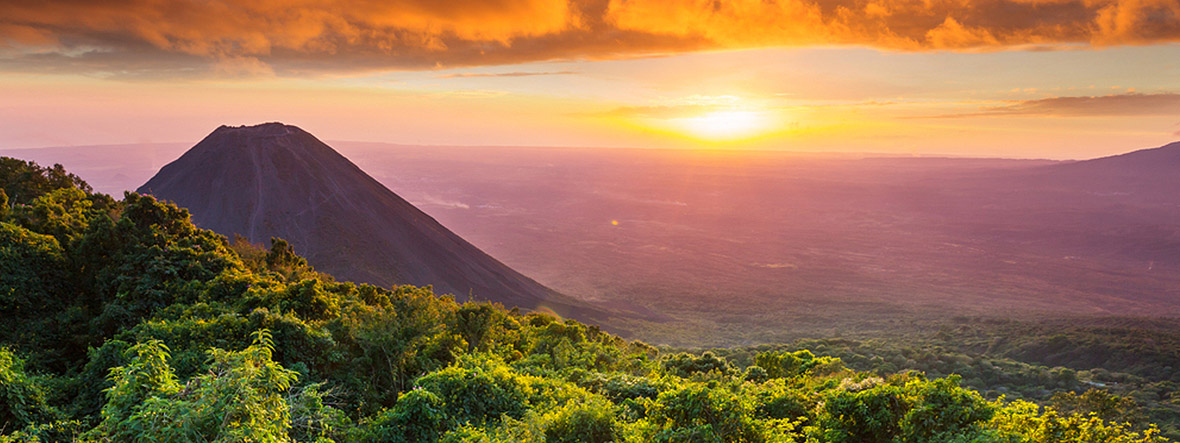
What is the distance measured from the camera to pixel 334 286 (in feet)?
104

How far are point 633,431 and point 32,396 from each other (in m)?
13.8

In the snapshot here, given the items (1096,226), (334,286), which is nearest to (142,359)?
(334,286)

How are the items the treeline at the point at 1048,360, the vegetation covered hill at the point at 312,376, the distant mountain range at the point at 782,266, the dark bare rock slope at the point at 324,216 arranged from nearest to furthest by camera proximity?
the vegetation covered hill at the point at 312,376 → the treeline at the point at 1048,360 → the dark bare rock slope at the point at 324,216 → the distant mountain range at the point at 782,266

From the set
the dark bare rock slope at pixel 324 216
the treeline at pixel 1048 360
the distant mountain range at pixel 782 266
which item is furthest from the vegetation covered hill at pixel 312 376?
the distant mountain range at pixel 782 266

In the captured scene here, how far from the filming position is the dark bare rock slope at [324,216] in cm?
7431

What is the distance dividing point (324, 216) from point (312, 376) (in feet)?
230

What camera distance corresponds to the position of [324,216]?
262 ft

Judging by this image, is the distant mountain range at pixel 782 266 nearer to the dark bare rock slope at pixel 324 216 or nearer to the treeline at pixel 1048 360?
the dark bare rock slope at pixel 324 216

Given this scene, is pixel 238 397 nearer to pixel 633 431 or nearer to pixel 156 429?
pixel 156 429

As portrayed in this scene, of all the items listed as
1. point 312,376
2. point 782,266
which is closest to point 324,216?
point 312,376

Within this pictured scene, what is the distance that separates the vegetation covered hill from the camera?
9.29 m

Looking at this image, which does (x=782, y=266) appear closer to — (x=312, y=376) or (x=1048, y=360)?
(x=1048, y=360)

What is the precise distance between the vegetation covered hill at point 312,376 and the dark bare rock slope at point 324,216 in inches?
1803

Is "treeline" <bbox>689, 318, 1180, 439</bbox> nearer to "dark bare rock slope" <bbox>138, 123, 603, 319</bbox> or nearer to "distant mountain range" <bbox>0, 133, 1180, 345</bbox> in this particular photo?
"distant mountain range" <bbox>0, 133, 1180, 345</bbox>
